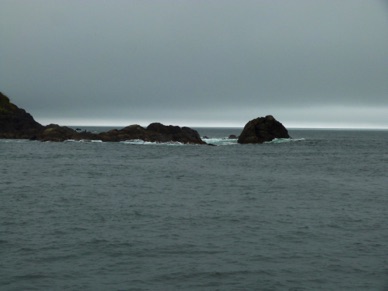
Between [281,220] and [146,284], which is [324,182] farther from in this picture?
[146,284]

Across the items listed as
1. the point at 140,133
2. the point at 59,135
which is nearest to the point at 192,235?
the point at 140,133

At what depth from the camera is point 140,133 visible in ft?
403

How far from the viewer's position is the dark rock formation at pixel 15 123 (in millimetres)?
126688

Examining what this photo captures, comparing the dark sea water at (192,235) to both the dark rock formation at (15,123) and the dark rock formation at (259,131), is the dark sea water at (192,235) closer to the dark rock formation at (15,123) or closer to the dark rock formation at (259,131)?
the dark rock formation at (259,131)

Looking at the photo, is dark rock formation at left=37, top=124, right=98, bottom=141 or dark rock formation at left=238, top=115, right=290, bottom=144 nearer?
dark rock formation at left=37, top=124, right=98, bottom=141

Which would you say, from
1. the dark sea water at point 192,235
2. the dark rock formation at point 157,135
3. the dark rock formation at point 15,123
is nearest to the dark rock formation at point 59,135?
the dark rock formation at point 157,135

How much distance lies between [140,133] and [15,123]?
40084 millimetres

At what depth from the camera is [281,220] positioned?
25172mm

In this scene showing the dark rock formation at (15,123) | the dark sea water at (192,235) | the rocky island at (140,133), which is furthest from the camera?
the dark rock formation at (15,123)

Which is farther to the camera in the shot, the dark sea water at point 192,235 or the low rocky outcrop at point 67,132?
the low rocky outcrop at point 67,132


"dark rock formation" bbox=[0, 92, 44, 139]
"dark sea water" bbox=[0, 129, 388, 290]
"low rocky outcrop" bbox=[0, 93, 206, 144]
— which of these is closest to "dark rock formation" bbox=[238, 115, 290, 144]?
"low rocky outcrop" bbox=[0, 93, 206, 144]

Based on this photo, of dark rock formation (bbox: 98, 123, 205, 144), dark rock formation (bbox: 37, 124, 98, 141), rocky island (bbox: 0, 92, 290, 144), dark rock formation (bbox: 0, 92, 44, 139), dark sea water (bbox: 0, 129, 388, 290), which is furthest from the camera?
dark rock formation (bbox: 0, 92, 44, 139)

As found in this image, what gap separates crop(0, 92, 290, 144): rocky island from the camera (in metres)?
120

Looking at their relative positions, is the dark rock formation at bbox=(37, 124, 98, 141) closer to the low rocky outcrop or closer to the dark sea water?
the low rocky outcrop
